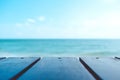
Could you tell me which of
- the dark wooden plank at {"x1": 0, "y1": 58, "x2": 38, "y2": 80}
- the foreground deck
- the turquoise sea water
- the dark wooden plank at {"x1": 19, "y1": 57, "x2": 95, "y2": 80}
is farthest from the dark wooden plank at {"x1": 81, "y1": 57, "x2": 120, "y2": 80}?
the turquoise sea water

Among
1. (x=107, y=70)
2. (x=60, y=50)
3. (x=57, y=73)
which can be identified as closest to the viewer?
(x=57, y=73)

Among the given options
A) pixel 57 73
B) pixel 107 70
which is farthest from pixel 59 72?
pixel 107 70

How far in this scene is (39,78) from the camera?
144 centimetres

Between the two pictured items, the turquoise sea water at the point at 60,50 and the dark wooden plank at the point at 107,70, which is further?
the turquoise sea water at the point at 60,50

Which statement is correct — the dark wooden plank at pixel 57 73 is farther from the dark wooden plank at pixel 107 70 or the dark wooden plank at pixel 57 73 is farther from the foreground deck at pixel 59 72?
the dark wooden plank at pixel 107 70

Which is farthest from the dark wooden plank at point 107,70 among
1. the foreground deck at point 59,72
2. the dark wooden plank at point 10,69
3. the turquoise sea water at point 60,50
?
the turquoise sea water at point 60,50

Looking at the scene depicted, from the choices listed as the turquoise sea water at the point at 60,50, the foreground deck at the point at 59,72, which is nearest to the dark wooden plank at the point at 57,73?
the foreground deck at the point at 59,72

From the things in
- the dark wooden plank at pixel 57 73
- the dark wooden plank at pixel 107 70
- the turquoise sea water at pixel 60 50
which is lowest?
the turquoise sea water at pixel 60 50

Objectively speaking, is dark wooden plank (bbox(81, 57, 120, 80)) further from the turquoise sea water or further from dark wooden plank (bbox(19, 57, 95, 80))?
the turquoise sea water

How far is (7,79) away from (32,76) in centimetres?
24

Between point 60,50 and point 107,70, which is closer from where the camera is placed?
point 107,70

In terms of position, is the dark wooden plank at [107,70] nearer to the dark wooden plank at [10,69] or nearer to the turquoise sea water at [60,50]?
the dark wooden plank at [10,69]

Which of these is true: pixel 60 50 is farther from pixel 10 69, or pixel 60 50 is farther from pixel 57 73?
pixel 57 73

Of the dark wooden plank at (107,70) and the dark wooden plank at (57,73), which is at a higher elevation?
the dark wooden plank at (57,73)
